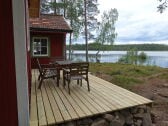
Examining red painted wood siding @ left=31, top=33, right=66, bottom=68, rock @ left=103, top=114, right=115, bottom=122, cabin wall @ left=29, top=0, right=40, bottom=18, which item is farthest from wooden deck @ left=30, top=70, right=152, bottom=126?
red painted wood siding @ left=31, top=33, right=66, bottom=68

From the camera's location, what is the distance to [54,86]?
5.84m

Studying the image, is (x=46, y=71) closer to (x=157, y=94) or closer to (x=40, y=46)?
(x=40, y=46)

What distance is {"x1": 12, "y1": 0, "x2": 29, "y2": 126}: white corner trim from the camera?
263 centimetres

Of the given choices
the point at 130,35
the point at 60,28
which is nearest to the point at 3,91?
the point at 60,28

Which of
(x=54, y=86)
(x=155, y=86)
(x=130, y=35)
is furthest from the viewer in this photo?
(x=130, y=35)

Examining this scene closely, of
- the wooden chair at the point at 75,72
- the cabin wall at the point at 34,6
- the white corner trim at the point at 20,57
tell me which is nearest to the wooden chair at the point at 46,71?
the wooden chair at the point at 75,72

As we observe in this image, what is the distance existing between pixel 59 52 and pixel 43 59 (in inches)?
33.2

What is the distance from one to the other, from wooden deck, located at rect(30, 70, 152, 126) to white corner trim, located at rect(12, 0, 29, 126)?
17.4 inches

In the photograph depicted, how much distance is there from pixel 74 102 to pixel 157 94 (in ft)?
12.5

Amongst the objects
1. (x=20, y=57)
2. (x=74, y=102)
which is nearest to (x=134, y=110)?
(x=74, y=102)

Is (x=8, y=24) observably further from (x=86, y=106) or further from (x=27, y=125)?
(x=86, y=106)

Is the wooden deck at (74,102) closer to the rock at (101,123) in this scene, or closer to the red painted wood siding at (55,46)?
the rock at (101,123)

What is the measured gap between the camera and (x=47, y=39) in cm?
938

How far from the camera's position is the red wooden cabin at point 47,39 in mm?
9031
